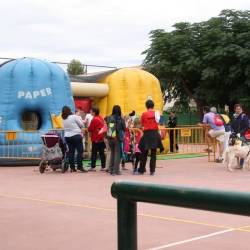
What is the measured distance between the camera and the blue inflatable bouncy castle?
16.2 metres

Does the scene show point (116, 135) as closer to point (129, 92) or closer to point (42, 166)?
point (42, 166)

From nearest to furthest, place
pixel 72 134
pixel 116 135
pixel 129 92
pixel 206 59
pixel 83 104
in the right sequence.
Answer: pixel 116 135, pixel 72 134, pixel 129 92, pixel 83 104, pixel 206 59

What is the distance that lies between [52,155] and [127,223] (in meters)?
12.1

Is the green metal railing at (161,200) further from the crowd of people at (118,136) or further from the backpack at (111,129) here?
the backpack at (111,129)

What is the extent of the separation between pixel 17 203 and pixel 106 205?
1.47 metres

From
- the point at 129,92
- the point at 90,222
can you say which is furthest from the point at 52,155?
the point at 129,92

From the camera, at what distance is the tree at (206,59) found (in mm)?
27312

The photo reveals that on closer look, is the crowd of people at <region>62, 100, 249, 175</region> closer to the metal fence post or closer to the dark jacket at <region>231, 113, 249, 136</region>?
the dark jacket at <region>231, 113, 249, 136</region>

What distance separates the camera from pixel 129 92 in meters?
20.5

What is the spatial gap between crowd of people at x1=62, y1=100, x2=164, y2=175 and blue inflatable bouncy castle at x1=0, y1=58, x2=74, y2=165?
226 centimetres

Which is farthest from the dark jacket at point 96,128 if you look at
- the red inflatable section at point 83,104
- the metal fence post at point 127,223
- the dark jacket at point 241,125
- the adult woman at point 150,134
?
the metal fence post at point 127,223

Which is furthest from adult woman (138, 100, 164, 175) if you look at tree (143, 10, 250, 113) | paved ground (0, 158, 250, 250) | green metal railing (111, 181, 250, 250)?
tree (143, 10, 250, 113)

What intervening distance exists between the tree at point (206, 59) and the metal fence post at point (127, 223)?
25.0m

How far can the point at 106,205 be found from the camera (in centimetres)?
860
